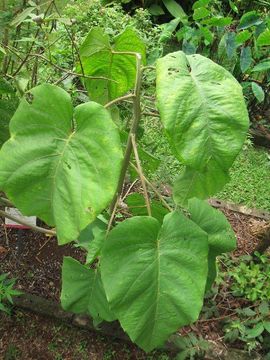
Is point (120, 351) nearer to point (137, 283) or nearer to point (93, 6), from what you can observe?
point (137, 283)

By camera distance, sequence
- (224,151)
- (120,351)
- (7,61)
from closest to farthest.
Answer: (224,151) → (7,61) → (120,351)

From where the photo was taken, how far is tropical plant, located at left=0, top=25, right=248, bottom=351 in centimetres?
85

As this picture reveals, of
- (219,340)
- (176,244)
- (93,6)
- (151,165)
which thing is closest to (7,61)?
(151,165)

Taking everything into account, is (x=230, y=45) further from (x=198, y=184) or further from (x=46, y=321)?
(x=198, y=184)

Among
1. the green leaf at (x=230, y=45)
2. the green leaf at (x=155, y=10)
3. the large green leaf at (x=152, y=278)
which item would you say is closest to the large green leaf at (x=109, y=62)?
the large green leaf at (x=152, y=278)

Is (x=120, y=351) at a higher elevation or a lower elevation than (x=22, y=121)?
lower

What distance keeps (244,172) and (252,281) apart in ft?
3.76

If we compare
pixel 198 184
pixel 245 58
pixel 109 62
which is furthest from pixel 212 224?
pixel 245 58

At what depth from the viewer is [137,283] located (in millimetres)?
976

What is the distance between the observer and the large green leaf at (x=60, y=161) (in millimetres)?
853

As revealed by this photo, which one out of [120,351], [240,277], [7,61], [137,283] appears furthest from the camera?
[240,277]

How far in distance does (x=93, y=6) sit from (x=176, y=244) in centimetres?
254

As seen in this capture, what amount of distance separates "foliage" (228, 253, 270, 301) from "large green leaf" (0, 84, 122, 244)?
4.16 feet

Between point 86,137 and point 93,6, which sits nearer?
point 86,137
